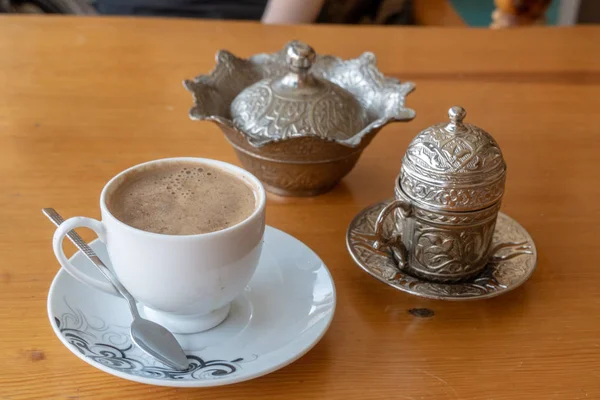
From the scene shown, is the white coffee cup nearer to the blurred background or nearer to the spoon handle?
the spoon handle

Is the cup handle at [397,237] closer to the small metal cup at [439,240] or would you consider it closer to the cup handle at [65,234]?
the small metal cup at [439,240]

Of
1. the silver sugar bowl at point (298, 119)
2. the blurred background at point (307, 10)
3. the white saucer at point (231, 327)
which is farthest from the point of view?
the blurred background at point (307, 10)

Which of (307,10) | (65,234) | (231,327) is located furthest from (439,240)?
(307,10)

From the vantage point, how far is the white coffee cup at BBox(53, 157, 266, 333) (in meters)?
0.50

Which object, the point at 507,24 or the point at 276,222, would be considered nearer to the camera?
the point at 276,222

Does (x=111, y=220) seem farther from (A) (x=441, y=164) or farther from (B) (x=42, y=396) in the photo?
(A) (x=441, y=164)

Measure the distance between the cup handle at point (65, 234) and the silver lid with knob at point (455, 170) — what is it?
264 millimetres

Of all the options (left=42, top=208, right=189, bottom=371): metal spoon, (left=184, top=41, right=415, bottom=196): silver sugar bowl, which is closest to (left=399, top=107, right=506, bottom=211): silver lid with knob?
(left=184, top=41, right=415, bottom=196): silver sugar bowl

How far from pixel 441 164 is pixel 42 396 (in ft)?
1.18

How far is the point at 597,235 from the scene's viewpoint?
709 mm

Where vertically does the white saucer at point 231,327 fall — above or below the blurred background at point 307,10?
above

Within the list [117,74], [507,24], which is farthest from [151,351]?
[507,24]

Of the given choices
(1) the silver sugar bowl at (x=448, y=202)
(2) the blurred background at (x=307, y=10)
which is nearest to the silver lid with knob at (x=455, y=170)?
(1) the silver sugar bowl at (x=448, y=202)

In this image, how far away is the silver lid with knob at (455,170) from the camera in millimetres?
569
